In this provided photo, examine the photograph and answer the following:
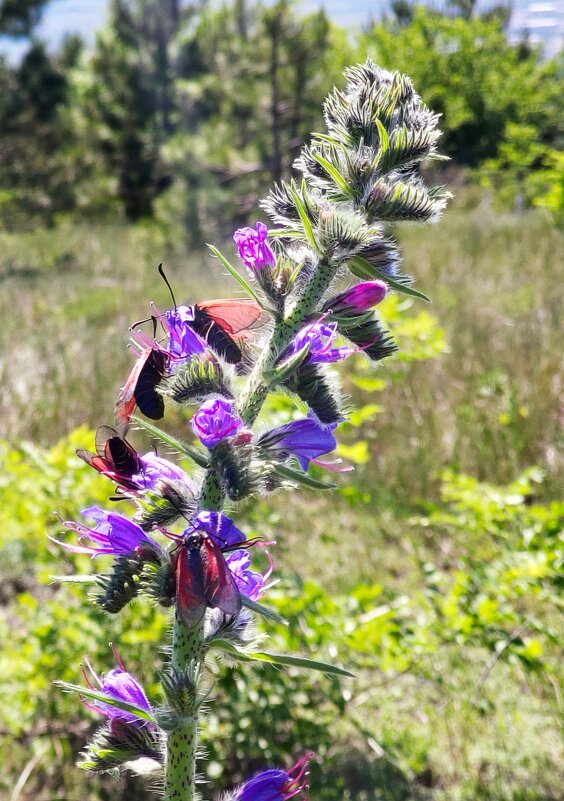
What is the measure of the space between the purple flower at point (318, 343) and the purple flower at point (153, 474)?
9.6 inches

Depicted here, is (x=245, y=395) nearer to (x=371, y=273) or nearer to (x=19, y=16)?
(x=371, y=273)

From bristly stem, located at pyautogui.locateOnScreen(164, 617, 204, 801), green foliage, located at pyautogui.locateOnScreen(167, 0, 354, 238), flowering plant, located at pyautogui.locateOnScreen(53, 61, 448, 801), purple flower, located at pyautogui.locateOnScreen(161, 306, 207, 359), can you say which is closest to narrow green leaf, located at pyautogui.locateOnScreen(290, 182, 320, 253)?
flowering plant, located at pyautogui.locateOnScreen(53, 61, 448, 801)

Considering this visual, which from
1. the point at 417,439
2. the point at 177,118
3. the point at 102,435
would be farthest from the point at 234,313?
the point at 177,118

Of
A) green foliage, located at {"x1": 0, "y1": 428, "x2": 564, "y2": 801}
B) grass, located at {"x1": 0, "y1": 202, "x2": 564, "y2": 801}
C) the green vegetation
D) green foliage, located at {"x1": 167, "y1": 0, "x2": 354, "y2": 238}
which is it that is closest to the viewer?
green foliage, located at {"x1": 0, "y1": 428, "x2": 564, "y2": 801}

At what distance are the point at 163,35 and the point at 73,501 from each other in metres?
21.0

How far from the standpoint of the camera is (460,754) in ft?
9.02

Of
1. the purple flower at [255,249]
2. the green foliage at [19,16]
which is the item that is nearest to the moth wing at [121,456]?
the purple flower at [255,249]

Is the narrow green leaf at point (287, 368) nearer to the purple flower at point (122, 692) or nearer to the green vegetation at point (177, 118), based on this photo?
the purple flower at point (122, 692)

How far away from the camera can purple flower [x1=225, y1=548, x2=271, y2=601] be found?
121 centimetres

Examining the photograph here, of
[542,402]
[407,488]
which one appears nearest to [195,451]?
[407,488]

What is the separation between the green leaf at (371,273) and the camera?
1135mm

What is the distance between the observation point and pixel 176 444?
1000 millimetres

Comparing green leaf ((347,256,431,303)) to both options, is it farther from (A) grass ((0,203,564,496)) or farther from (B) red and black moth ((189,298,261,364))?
(A) grass ((0,203,564,496))

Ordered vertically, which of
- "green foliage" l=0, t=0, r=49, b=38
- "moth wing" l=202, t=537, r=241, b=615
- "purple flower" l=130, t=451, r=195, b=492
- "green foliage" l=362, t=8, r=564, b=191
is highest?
"purple flower" l=130, t=451, r=195, b=492
